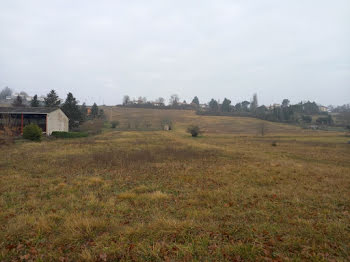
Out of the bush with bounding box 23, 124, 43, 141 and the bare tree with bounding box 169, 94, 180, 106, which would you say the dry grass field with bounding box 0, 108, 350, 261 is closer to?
the bush with bounding box 23, 124, 43, 141

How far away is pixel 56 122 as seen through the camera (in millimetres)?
33969

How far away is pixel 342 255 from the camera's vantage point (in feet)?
12.3

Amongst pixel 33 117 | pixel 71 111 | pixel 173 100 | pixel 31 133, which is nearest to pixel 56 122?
pixel 33 117

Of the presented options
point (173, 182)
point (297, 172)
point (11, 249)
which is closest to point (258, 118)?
point (297, 172)

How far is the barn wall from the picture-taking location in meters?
31.6

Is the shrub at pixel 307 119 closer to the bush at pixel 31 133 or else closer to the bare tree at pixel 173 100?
the bare tree at pixel 173 100

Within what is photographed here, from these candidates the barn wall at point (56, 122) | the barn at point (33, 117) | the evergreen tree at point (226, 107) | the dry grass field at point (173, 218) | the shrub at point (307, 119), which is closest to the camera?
the dry grass field at point (173, 218)

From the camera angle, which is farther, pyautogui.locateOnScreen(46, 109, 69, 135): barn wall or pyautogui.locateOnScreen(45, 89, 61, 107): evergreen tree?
pyautogui.locateOnScreen(45, 89, 61, 107): evergreen tree

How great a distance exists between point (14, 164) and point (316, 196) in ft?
52.9

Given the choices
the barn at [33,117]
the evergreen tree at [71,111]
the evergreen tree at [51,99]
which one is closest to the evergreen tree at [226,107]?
the evergreen tree at [71,111]

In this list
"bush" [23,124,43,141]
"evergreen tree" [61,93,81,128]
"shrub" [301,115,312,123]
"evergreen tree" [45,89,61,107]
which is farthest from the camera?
"shrub" [301,115,312,123]

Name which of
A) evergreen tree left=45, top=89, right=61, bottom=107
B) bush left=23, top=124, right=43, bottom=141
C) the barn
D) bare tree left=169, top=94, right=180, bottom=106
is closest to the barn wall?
the barn

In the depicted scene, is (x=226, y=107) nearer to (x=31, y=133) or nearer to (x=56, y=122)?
(x=56, y=122)

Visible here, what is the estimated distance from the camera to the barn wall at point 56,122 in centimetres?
3164
